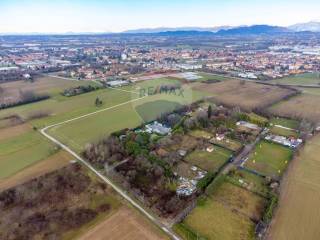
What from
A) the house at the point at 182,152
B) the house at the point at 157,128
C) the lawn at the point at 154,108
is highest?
the house at the point at 182,152

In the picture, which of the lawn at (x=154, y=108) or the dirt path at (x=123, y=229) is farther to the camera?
the lawn at (x=154, y=108)

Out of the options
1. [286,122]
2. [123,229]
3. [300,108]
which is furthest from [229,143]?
[300,108]

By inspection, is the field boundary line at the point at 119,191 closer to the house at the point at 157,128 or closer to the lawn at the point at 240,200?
the lawn at the point at 240,200

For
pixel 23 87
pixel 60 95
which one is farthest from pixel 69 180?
pixel 23 87

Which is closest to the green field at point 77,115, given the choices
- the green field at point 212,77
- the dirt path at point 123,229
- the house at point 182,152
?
the house at point 182,152

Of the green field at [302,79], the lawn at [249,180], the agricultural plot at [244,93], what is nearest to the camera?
the lawn at [249,180]

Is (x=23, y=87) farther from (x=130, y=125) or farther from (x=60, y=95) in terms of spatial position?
(x=130, y=125)
